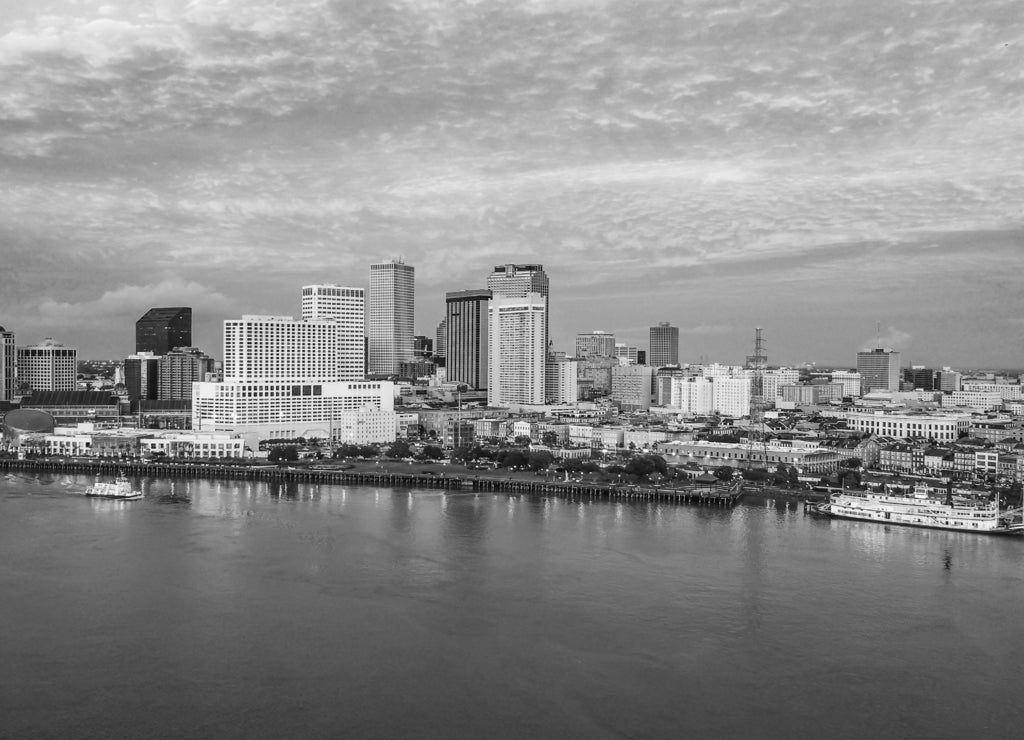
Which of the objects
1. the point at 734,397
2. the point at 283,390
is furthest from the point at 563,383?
the point at 283,390

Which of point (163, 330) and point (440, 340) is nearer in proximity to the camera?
point (163, 330)

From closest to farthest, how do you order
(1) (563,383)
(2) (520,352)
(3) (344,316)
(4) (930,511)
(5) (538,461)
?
(4) (930,511), (5) (538,461), (3) (344,316), (2) (520,352), (1) (563,383)

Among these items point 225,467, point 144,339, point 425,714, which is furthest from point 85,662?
point 144,339

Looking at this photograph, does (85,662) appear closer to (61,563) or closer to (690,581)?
(61,563)

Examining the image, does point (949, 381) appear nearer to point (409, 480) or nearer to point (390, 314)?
point (390, 314)

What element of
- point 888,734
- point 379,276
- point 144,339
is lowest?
point 888,734

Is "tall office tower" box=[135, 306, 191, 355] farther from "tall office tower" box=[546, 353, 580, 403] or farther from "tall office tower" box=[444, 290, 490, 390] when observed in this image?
"tall office tower" box=[546, 353, 580, 403]

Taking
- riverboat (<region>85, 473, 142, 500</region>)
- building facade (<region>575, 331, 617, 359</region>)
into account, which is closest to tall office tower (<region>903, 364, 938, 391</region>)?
building facade (<region>575, 331, 617, 359</region>)

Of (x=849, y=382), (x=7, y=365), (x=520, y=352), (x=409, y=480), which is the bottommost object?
(x=409, y=480)
